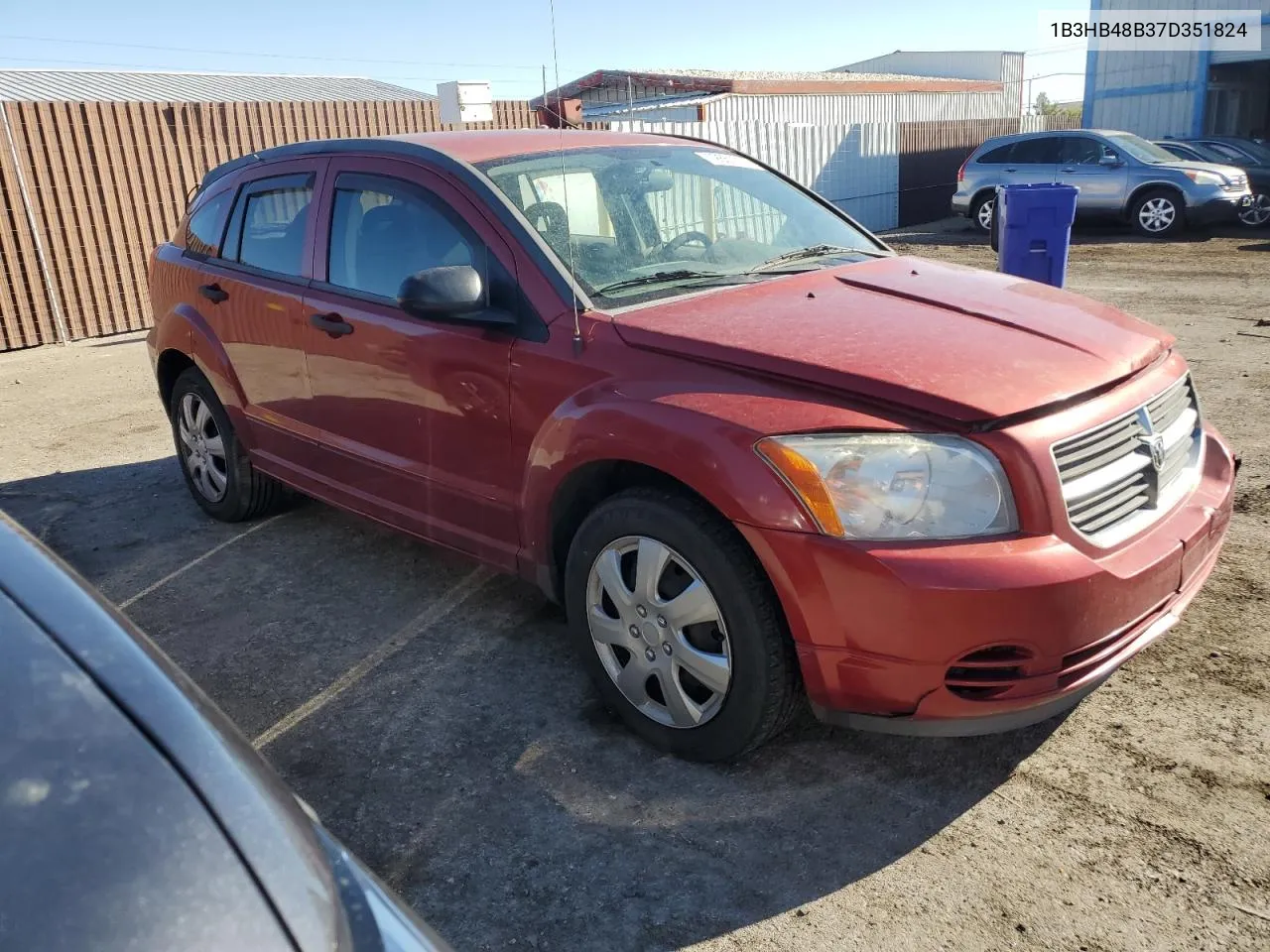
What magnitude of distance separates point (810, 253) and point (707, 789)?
6.67ft

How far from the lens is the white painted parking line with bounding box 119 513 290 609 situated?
4.39m

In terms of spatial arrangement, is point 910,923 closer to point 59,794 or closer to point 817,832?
point 817,832

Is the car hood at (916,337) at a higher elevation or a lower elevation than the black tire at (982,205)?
higher

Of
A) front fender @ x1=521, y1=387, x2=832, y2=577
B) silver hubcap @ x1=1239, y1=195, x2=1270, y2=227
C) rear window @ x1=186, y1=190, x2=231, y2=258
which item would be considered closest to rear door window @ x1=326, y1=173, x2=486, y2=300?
front fender @ x1=521, y1=387, x2=832, y2=577

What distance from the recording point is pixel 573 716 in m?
3.26

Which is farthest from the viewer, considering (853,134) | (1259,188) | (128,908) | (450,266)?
(853,134)

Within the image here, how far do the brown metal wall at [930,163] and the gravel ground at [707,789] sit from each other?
52.7 ft

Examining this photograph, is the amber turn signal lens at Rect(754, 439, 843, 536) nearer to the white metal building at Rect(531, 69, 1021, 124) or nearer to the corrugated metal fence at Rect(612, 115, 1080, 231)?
the corrugated metal fence at Rect(612, 115, 1080, 231)

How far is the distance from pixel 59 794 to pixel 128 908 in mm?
224

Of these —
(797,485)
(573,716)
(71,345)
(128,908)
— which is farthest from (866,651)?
(71,345)

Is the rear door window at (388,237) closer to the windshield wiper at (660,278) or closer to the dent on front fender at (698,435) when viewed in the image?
the windshield wiper at (660,278)

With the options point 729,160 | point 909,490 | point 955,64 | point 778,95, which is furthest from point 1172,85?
point 955,64

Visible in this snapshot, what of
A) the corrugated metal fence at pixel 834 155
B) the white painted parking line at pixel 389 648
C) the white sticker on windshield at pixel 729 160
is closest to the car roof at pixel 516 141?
the white sticker on windshield at pixel 729 160

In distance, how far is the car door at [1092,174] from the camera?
15.4m
